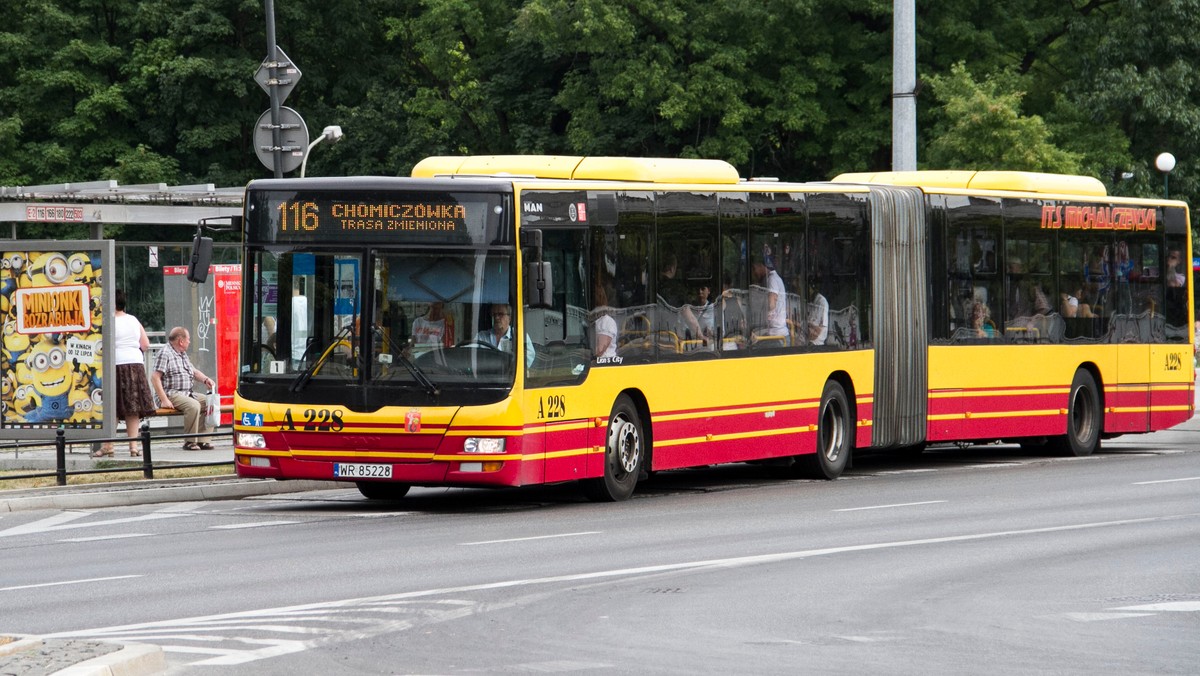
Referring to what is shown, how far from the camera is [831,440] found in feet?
71.0

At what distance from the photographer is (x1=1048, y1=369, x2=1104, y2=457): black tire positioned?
25.0m

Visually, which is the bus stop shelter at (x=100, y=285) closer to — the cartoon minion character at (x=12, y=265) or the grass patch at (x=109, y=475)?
the cartoon minion character at (x=12, y=265)

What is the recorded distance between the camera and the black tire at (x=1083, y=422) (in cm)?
2500

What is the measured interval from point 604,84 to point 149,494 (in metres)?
30.3

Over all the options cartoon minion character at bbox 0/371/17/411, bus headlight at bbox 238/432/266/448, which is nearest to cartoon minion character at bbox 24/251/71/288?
cartoon minion character at bbox 0/371/17/411

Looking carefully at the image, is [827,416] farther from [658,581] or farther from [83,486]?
[658,581]

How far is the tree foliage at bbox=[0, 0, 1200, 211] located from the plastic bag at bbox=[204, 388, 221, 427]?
1639cm

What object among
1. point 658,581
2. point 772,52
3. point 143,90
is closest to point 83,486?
point 658,581

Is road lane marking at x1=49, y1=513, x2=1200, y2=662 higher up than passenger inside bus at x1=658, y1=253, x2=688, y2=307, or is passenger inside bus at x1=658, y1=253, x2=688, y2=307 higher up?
passenger inside bus at x1=658, y1=253, x2=688, y2=307

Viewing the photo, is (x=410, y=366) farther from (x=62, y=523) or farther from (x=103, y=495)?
(x=103, y=495)

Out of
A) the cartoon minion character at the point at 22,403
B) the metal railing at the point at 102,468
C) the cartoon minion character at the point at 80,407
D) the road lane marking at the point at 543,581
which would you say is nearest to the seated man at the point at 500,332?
the road lane marking at the point at 543,581

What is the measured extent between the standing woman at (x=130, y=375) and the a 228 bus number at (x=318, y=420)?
6.40m

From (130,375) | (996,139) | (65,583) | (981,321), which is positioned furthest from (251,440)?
(996,139)

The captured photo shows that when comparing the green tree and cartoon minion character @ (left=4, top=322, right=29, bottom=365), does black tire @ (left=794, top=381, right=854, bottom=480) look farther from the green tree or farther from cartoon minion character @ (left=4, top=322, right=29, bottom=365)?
the green tree
